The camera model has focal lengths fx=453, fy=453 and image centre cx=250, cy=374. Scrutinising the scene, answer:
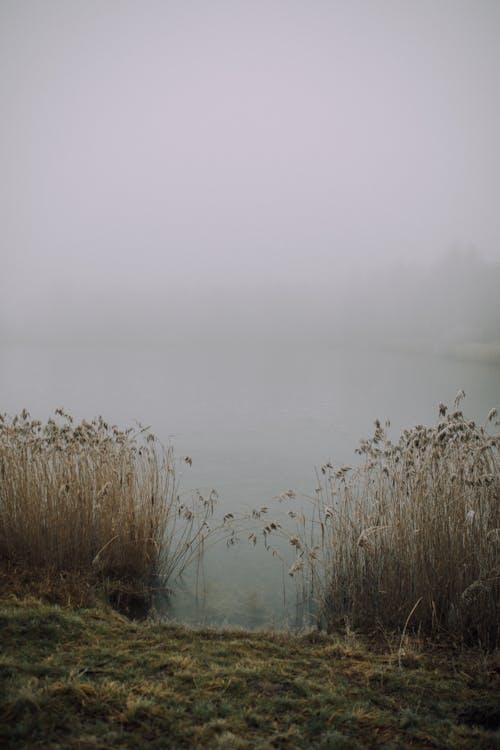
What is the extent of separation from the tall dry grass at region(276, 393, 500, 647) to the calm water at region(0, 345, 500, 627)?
1068 millimetres

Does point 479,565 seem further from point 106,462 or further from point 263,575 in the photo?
point 106,462

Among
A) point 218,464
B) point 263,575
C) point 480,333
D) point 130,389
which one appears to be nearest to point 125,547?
point 263,575

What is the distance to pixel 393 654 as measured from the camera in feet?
11.0

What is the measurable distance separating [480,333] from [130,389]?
4904 cm

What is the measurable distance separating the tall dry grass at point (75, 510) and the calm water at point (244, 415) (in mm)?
897

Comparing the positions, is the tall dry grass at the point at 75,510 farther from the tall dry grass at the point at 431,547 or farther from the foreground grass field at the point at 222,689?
the tall dry grass at the point at 431,547

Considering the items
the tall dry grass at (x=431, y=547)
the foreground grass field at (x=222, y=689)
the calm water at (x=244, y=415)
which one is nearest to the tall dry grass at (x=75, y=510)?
the calm water at (x=244, y=415)

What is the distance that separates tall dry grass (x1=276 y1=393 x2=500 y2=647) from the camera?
3957 millimetres

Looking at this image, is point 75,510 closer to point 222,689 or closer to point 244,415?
point 222,689

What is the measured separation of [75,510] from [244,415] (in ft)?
50.8

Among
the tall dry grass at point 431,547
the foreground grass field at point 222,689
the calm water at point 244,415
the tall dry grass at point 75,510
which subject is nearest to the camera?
the foreground grass field at point 222,689

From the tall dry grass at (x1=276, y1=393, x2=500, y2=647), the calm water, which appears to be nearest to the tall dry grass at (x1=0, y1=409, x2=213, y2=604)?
the calm water

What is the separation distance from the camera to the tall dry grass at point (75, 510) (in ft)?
16.1

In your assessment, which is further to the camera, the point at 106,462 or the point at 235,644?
the point at 106,462
